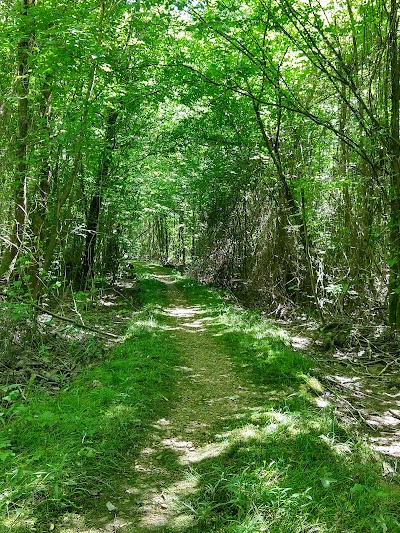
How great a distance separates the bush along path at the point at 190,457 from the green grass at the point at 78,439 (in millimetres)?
10

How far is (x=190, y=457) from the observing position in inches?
141

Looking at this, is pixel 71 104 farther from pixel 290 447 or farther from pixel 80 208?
pixel 290 447

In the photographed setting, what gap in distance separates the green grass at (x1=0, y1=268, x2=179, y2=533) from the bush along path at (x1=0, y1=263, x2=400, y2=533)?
1 centimetres

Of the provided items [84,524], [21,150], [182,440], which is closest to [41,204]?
[21,150]

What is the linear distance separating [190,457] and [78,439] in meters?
0.99

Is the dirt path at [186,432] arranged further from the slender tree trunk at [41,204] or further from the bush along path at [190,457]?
the slender tree trunk at [41,204]

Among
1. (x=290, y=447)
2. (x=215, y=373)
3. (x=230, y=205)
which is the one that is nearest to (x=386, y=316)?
(x=215, y=373)

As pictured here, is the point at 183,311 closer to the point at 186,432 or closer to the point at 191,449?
the point at 186,432

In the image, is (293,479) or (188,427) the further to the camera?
(188,427)

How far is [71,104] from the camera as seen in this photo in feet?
24.5

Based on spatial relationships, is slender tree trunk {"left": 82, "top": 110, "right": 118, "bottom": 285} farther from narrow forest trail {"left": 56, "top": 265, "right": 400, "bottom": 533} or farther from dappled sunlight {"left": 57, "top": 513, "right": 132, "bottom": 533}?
dappled sunlight {"left": 57, "top": 513, "right": 132, "bottom": 533}

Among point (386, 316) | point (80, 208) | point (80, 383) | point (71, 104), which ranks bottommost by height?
point (80, 383)

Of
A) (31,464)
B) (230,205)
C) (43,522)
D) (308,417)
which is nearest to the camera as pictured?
(43,522)

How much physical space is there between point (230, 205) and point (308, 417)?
10438 mm
